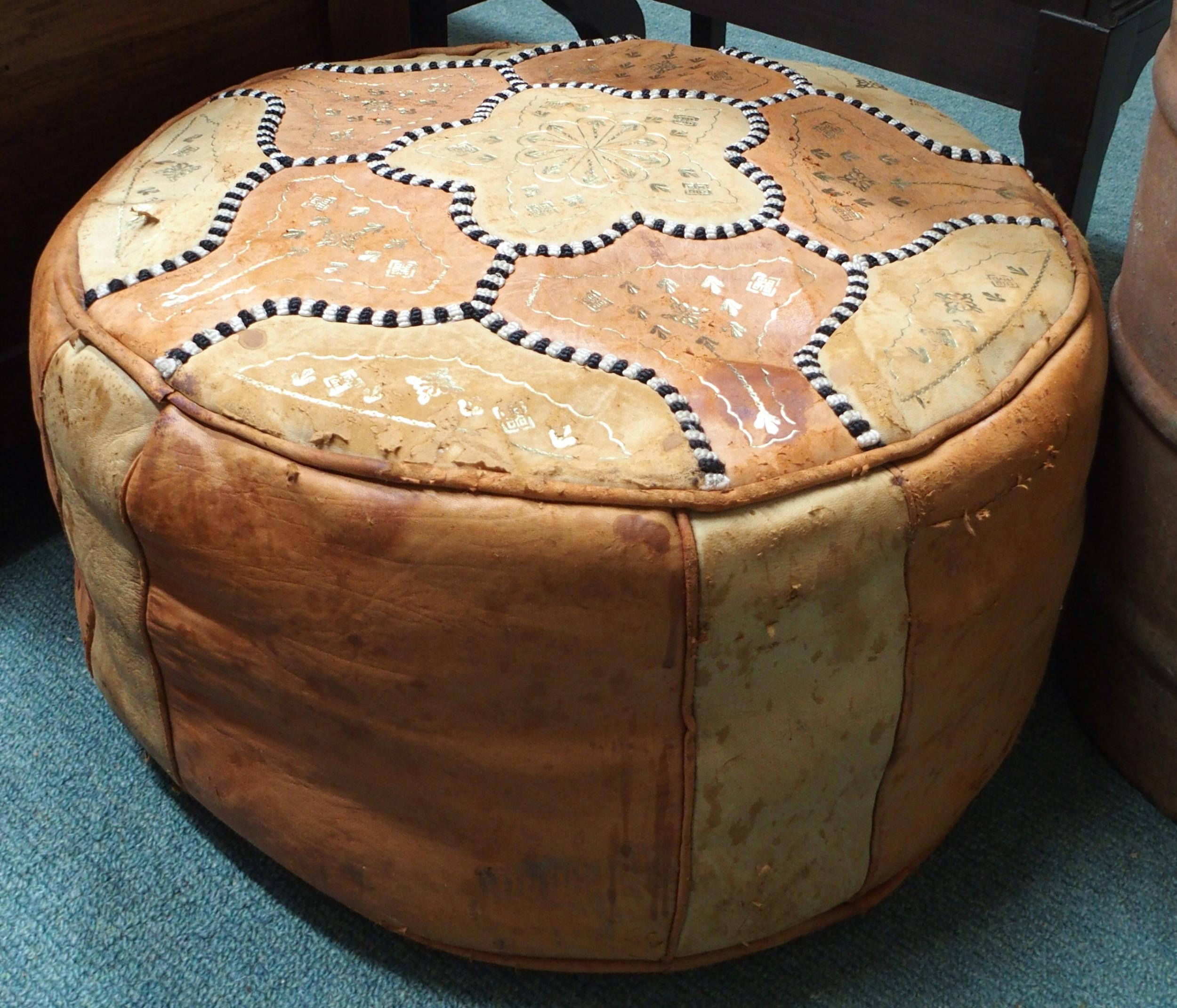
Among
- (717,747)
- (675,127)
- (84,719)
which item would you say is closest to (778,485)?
(717,747)

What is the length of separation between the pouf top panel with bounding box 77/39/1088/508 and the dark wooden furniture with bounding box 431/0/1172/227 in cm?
15

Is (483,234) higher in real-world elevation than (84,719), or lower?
higher

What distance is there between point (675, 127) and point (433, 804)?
0.63 m

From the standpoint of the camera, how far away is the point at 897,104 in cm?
116

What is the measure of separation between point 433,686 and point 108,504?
0.28 metres

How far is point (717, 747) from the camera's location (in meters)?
0.80

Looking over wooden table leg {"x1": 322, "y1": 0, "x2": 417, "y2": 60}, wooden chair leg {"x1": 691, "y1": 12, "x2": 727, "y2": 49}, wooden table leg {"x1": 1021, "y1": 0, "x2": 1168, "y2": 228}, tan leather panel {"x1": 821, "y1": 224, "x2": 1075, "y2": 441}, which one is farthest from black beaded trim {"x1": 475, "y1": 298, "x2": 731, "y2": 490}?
wooden chair leg {"x1": 691, "y1": 12, "x2": 727, "y2": 49}

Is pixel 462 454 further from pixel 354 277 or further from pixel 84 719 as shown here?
pixel 84 719

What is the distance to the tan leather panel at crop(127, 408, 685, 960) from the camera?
0.74 meters

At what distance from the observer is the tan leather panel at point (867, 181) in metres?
0.96

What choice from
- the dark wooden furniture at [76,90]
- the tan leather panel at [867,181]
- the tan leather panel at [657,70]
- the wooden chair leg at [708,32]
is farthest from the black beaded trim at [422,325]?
the wooden chair leg at [708,32]

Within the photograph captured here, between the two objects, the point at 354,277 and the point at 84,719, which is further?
the point at 84,719

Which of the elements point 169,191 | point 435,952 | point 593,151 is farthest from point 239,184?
point 435,952

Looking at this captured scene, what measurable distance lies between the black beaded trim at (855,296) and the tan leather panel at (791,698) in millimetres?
40
